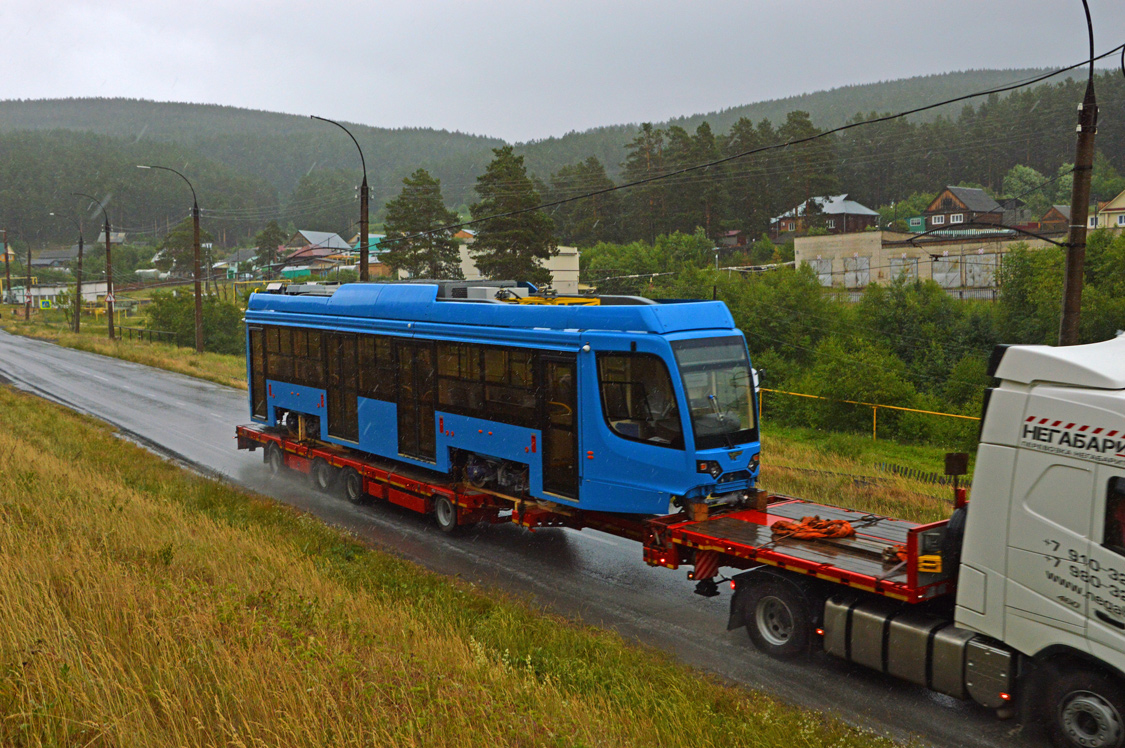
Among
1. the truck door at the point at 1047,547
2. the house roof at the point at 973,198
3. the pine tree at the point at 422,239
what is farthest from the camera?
the house roof at the point at 973,198

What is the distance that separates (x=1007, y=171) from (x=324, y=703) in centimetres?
12824

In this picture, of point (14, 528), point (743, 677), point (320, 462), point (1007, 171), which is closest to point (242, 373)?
point (320, 462)

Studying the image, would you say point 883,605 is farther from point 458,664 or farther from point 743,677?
point 458,664

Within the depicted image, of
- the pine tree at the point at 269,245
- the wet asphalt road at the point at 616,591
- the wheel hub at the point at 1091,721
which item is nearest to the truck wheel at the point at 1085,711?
the wheel hub at the point at 1091,721

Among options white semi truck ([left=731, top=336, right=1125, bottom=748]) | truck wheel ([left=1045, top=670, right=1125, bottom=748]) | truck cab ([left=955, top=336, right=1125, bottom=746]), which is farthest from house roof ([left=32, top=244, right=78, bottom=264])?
truck wheel ([left=1045, top=670, right=1125, bottom=748])

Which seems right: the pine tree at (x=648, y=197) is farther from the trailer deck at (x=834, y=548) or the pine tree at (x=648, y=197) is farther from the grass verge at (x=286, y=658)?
the grass verge at (x=286, y=658)

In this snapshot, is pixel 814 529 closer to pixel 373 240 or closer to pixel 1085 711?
pixel 1085 711

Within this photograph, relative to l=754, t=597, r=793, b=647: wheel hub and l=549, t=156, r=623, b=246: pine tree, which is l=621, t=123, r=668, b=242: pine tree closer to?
l=549, t=156, r=623, b=246: pine tree

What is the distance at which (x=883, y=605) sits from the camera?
859 cm

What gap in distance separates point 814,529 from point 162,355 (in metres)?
44.0

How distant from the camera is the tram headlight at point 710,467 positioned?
10.9 m

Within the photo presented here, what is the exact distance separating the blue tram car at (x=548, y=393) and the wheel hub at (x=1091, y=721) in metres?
4.68

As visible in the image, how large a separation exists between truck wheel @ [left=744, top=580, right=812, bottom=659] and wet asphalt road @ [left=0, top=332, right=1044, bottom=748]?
173 millimetres

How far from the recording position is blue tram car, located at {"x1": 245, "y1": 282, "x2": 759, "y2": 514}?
1119 centimetres
